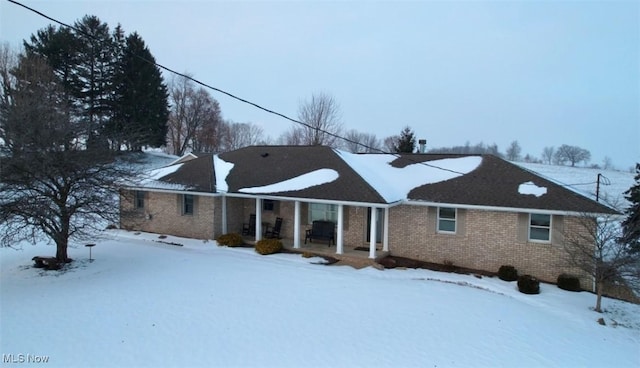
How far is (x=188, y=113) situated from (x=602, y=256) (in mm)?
57278

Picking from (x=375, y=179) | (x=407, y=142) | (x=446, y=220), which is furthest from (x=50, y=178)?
(x=407, y=142)

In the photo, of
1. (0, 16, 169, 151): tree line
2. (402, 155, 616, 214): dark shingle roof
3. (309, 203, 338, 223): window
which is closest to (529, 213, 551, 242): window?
(402, 155, 616, 214): dark shingle roof

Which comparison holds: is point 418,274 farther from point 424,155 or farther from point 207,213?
point 207,213

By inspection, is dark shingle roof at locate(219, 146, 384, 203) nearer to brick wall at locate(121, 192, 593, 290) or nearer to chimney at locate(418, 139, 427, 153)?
brick wall at locate(121, 192, 593, 290)

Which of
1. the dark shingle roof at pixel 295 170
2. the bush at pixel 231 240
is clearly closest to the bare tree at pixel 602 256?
the dark shingle roof at pixel 295 170

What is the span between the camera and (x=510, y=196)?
1428 centimetres

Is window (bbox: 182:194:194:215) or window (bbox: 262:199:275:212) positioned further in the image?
window (bbox: 262:199:275:212)

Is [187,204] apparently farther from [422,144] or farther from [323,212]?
[422,144]

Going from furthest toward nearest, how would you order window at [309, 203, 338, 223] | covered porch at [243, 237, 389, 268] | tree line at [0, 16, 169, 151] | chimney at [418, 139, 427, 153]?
tree line at [0, 16, 169, 151]
chimney at [418, 139, 427, 153]
window at [309, 203, 338, 223]
covered porch at [243, 237, 389, 268]

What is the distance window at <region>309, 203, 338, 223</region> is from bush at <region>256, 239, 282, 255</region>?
2390 millimetres

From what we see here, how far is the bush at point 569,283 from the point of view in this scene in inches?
507

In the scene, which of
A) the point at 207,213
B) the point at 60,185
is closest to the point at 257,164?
the point at 207,213

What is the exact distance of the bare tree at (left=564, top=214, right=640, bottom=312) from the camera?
11.0 metres

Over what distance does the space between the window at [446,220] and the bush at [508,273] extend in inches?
89.3
